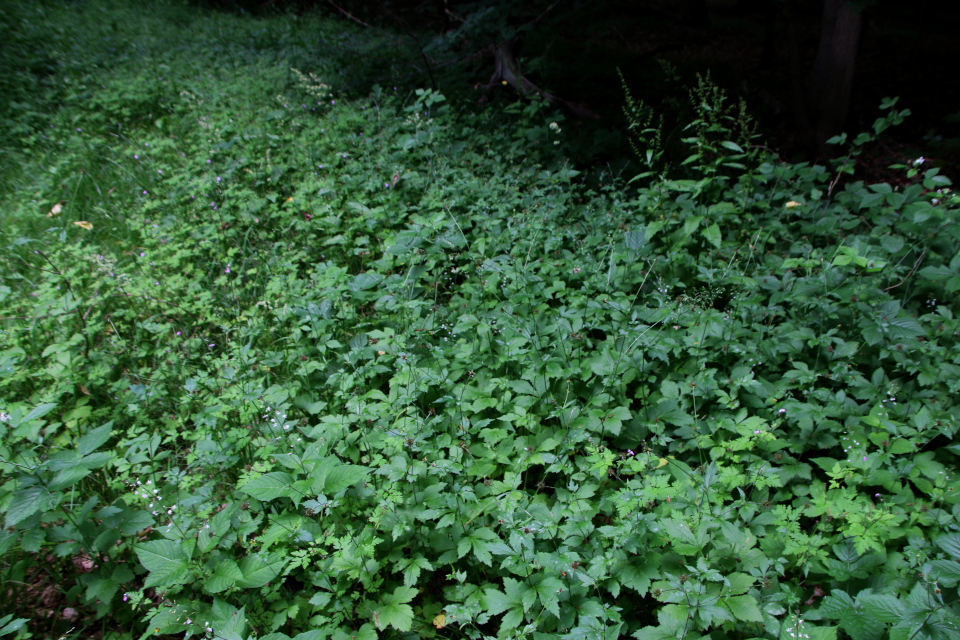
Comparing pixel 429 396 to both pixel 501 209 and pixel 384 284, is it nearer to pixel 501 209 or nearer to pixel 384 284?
pixel 384 284

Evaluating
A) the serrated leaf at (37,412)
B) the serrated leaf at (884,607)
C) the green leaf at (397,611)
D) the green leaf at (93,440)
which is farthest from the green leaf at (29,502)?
the serrated leaf at (884,607)

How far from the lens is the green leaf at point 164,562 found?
1.62 metres

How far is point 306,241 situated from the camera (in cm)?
377

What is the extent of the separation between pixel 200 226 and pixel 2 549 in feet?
9.10

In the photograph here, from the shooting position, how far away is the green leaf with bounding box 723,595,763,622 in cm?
146

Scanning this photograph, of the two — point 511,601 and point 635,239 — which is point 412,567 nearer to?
point 511,601

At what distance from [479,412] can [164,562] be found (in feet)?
4.44

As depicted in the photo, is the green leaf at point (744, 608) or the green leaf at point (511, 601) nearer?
the green leaf at point (744, 608)

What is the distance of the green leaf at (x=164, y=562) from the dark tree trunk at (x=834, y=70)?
5823 millimetres

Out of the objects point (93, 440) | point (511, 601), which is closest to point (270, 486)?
point (93, 440)

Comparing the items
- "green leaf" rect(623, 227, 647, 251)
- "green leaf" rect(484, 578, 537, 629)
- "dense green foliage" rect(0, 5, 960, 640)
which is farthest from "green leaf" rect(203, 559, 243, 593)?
"green leaf" rect(623, 227, 647, 251)

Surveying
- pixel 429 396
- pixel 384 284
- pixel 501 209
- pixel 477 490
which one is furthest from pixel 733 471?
pixel 501 209

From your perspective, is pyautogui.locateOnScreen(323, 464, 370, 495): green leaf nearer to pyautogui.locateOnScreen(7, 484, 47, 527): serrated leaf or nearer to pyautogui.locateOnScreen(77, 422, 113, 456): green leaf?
pyautogui.locateOnScreen(77, 422, 113, 456): green leaf

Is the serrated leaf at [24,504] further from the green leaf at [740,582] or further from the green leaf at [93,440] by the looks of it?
the green leaf at [740,582]
